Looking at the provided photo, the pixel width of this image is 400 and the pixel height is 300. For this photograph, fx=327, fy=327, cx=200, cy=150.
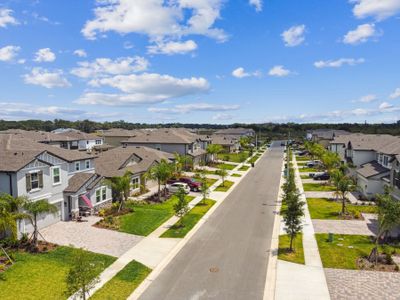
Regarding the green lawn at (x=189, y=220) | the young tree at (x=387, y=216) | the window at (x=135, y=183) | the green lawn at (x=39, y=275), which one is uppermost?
the young tree at (x=387, y=216)

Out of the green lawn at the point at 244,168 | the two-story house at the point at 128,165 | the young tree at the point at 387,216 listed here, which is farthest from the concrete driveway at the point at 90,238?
the green lawn at the point at 244,168

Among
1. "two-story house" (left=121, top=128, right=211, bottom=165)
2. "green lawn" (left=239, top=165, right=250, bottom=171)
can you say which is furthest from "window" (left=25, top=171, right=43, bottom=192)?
"green lawn" (left=239, top=165, right=250, bottom=171)

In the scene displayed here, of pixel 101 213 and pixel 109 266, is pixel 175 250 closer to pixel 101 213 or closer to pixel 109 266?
Result: pixel 109 266

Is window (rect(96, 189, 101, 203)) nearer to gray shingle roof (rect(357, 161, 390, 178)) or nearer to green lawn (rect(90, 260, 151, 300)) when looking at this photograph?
green lawn (rect(90, 260, 151, 300))

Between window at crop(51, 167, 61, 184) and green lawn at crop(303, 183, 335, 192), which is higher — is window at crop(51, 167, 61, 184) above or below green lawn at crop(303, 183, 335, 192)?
above

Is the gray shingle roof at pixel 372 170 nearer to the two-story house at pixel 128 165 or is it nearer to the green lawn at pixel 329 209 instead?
the green lawn at pixel 329 209

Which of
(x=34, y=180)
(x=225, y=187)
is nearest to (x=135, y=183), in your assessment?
(x=225, y=187)

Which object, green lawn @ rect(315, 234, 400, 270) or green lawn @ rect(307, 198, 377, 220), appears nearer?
green lawn @ rect(315, 234, 400, 270)

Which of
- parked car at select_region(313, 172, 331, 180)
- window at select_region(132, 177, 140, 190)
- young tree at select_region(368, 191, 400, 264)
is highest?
young tree at select_region(368, 191, 400, 264)

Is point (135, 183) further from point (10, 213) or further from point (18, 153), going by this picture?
point (10, 213)
